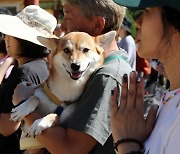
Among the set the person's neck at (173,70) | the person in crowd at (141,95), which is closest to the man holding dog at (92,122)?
the person in crowd at (141,95)

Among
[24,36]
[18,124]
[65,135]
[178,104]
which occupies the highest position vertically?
[178,104]

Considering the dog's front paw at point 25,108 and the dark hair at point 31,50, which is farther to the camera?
the dark hair at point 31,50

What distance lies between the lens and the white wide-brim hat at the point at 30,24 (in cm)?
302

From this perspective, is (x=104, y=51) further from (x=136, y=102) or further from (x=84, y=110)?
(x=136, y=102)

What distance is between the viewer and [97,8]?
2.35 m

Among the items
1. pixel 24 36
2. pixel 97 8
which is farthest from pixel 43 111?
pixel 24 36

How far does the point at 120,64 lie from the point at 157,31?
0.72 meters

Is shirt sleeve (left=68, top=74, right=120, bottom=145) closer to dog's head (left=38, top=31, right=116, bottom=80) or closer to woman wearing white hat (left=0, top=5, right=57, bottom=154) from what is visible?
dog's head (left=38, top=31, right=116, bottom=80)

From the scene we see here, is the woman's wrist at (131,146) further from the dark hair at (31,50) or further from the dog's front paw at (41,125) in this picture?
the dark hair at (31,50)

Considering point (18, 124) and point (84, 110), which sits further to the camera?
point (18, 124)

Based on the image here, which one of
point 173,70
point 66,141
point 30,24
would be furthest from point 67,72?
point 30,24

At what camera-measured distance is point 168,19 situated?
4.71ft

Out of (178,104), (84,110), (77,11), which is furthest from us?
(77,11)

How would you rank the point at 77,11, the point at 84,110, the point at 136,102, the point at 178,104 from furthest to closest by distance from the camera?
1. the point at 77,11
2. the point at 84,110
3. the point at 136,102
4. the point at 178,104
